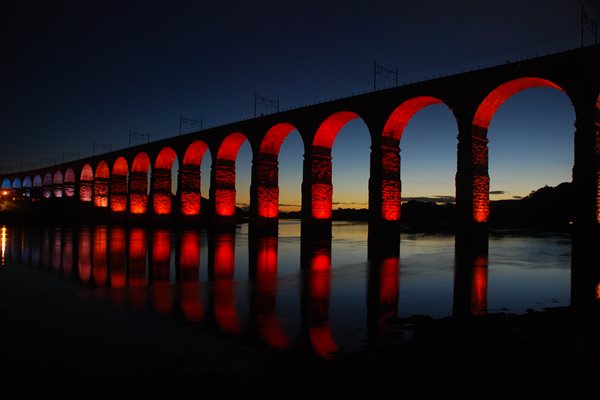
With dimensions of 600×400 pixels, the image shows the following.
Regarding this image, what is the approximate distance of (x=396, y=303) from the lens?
9.88m

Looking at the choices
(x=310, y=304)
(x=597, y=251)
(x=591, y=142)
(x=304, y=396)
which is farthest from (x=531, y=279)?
(x=304, y=396)

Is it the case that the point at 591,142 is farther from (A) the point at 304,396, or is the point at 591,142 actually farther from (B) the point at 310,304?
(A) the point at 304,396

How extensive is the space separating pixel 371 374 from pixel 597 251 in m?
15.0

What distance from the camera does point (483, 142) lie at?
20.9 meters

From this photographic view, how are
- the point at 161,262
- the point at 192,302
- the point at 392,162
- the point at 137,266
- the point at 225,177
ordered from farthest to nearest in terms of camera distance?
the point at 225,177 → the point at 392,162 → the point at 161,262 → the point at 137,266 → the point at 192,302

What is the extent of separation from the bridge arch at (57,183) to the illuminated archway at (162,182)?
35.5 m

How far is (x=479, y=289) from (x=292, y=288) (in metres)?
5.13

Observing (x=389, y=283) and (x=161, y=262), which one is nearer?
(x=389, y=283)

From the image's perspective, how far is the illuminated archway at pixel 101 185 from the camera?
5704 cm

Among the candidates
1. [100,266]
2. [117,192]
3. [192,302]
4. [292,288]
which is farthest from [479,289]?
[117,192]

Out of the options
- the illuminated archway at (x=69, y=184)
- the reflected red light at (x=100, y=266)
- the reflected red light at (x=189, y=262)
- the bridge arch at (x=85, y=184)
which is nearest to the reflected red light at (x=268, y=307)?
the reflected red light at (x=189, y=262)

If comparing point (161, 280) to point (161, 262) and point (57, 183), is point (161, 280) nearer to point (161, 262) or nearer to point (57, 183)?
point (161, 262)

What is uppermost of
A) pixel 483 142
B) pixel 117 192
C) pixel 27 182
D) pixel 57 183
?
pixel 27 182

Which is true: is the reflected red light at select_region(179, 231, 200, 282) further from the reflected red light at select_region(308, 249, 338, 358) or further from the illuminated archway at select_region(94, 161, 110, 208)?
the illuminated archway at select_region(94, 161, 110, 208)
